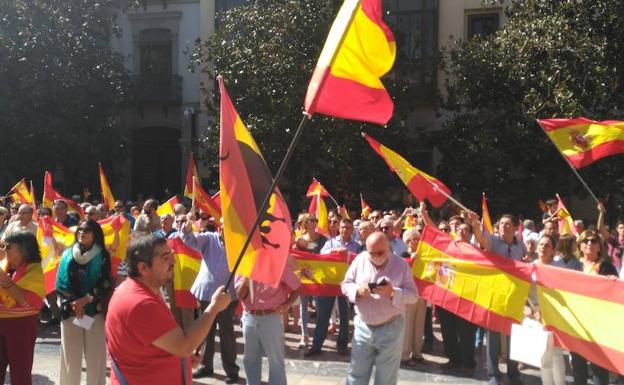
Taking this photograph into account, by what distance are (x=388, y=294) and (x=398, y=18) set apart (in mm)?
17418

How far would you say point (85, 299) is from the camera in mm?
5555

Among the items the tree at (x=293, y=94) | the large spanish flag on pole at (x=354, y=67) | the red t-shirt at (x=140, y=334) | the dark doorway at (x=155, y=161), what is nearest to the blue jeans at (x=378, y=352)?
the large spanish flag on pole at (x=354, y=67)

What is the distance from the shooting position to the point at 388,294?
506cm

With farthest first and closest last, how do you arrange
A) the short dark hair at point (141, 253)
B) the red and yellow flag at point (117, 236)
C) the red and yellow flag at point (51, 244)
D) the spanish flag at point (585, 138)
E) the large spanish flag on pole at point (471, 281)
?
the spanish flag at point (585, 138)
the red and yellow flag at point (117, 236)
the red and yellow flag at point (51, 244)
the large spanish flag on pole at point (471, 281)
the short dark hair at point (141, 253)

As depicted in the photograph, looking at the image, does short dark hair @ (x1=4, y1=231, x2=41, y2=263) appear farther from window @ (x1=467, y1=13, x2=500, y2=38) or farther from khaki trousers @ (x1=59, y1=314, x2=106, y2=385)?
window @ (x1=467, y1=13, x2=500, y2=38)

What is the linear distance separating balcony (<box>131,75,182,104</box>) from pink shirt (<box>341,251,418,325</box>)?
784 inches

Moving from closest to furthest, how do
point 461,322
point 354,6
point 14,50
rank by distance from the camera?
point 354,6 → point 461,322 → point 14,50

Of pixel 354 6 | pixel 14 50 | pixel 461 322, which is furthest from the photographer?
pixel 14 50

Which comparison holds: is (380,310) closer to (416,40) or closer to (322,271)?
(322,271)

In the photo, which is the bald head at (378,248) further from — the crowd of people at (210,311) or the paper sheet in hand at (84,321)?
the paper sheet in hand at (84,321)

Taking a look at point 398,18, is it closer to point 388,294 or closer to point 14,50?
point 14,50

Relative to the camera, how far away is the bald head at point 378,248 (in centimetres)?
509

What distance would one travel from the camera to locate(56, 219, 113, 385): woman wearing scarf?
561 cm

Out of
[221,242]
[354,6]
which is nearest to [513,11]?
[221,242]
